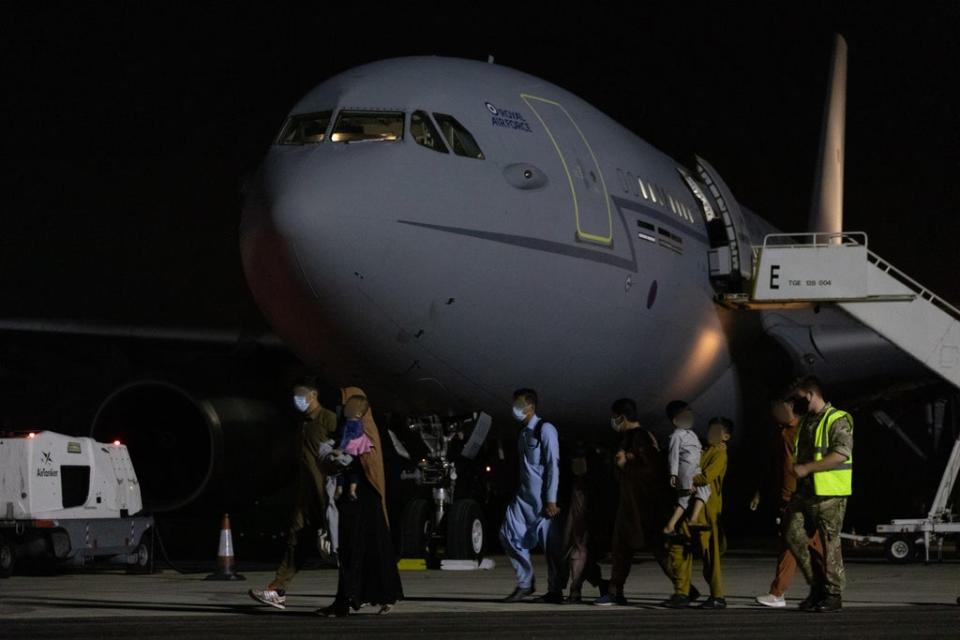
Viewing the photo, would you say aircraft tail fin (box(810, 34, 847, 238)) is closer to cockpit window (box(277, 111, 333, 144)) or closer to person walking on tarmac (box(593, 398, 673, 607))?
cockpit window (box(277, 111, 333, 144))

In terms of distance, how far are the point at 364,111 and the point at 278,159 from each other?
94 cm

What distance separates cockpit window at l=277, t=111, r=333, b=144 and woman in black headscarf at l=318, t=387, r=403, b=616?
13.3 ft

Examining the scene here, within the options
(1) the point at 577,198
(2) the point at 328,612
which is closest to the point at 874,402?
(1) the point at 577,198

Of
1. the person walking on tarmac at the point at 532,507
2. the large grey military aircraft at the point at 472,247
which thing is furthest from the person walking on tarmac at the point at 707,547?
the large grey military aircraft at the point at 472,247

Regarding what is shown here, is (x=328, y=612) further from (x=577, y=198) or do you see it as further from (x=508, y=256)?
(x=577, y=198)

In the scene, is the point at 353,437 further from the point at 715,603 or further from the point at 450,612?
the point at 715,603

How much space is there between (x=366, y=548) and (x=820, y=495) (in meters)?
2.70

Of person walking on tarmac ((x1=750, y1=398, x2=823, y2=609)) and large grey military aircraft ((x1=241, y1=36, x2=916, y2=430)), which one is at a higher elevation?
large grey military aircraft ((x1=241, y1=36, x2=916, y2=430))

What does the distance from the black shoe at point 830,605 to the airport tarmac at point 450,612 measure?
0.08 m

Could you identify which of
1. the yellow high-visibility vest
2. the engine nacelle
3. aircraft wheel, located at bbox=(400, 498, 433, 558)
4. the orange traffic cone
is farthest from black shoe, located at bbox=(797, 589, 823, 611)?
the engine nacelle

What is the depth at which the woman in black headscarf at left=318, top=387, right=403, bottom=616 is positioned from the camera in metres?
9.77

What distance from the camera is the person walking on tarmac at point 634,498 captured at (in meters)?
11.1

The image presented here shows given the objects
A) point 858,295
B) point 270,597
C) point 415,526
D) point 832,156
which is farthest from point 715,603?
point 832,156

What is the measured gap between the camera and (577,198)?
562 inches
